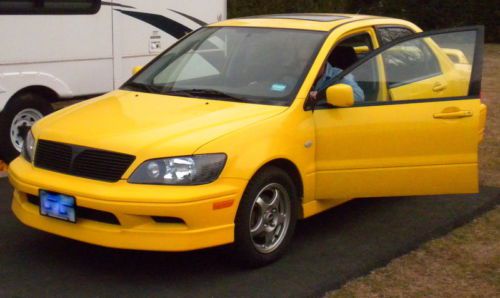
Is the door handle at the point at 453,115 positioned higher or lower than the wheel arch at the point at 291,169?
higher

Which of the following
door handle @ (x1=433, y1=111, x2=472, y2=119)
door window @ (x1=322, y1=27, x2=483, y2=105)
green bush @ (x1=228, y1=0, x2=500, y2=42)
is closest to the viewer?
door handle @ (x1=433, y1=111, x2=472, y2=119)

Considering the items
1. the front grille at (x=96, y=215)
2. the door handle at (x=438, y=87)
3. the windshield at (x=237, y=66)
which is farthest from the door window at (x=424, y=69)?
the front grille at (x=96, y=215)

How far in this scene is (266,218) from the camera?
16.7 ft

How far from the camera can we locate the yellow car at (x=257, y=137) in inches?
181

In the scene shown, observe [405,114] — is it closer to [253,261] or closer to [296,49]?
[296,49]

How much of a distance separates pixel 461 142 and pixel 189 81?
2006mm

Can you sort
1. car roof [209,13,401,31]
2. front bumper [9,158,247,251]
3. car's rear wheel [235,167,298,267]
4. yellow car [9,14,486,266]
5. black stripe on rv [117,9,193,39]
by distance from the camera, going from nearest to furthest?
front bumper [9,158,247,251], yellow car [9,14,486,266], car's rear wheel [235,167,298,267], car roof [209,13,401,31], black stripe on rv [117,9,193,39]

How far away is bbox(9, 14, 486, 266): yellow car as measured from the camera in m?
4.60

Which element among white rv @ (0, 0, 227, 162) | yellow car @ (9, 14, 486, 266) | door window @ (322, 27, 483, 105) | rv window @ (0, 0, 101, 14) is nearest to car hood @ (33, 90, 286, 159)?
yellow car @ (9, 14, 486, 266)

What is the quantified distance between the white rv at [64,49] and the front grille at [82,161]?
2.81m

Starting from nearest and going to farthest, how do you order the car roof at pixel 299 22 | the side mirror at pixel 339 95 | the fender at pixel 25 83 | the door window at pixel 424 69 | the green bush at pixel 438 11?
the side mirror at pixel 339 95 < the door window at pixel 424 69 < the car roof at pixel 299 22 < the fender at pixel 25 83 < the green bush at pixel 438 11

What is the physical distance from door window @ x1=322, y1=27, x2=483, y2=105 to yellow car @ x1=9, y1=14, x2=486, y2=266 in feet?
0.04

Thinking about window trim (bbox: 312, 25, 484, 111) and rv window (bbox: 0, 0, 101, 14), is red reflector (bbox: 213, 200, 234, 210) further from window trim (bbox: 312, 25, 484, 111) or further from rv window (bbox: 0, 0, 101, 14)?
rv window (bbox: 0, 0, 101, 14)

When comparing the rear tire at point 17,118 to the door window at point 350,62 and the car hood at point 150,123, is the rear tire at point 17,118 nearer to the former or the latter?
the car hood at point 150,123
